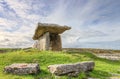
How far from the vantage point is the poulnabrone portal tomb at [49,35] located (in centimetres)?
3216

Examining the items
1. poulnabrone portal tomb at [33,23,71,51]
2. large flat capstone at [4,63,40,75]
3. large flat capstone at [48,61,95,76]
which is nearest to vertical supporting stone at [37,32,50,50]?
poulnabrone portal tomb at [33,23,71,51]

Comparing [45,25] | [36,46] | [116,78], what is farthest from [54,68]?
[36,46]

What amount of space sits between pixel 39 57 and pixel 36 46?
47.2ft

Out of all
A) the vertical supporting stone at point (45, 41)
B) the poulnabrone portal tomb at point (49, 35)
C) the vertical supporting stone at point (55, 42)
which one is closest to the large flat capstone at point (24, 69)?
the poulnabrone portal tomb at point (49, 35)

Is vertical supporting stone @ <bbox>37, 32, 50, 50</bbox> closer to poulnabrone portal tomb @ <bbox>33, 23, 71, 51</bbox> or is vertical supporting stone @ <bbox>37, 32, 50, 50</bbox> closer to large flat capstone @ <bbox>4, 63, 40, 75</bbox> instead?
poulnabrone portal tomb @ <bbox>33, 23, 71, 51</bbox>

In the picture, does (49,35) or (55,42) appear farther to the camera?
(55,42)

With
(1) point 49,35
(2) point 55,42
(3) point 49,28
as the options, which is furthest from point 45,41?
(2) point 55,42

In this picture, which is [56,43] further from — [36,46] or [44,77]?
[44,77]

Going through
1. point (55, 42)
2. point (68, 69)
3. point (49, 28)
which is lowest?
point (68, 69)

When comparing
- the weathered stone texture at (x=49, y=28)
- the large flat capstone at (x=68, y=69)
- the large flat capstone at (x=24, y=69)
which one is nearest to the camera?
the large flat capstone at (x=68, y=69)

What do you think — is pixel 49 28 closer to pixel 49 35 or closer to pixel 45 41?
pixel 49 35

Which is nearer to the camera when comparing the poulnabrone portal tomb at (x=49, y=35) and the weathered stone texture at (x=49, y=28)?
the weathered stone texture at (x=49, y=28)

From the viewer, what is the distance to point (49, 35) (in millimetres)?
33375

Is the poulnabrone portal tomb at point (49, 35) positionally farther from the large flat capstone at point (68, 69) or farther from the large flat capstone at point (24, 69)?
the large flat capstone at point (24, 69)
